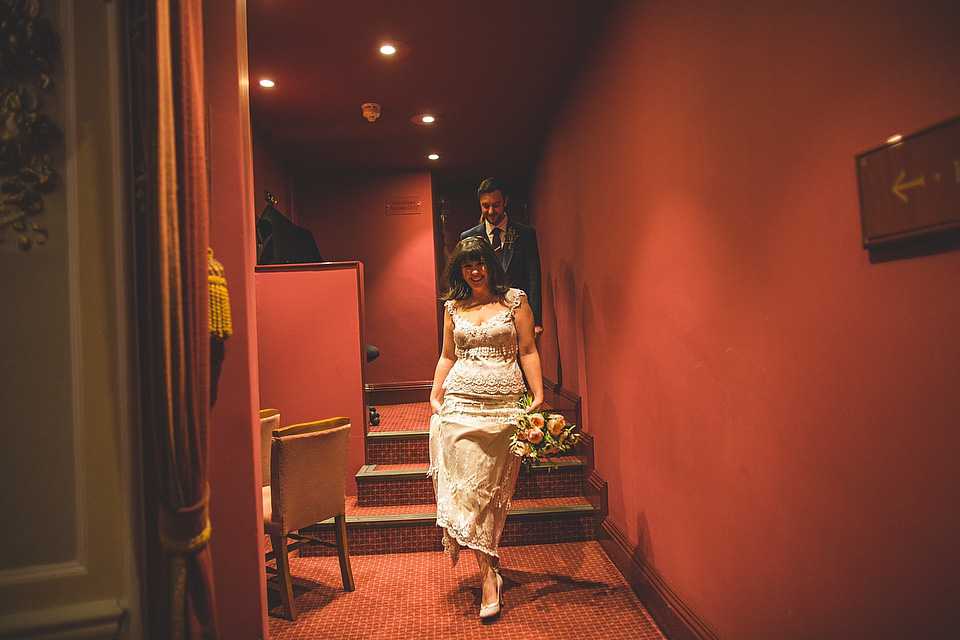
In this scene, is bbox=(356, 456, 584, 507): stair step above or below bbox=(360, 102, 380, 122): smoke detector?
below

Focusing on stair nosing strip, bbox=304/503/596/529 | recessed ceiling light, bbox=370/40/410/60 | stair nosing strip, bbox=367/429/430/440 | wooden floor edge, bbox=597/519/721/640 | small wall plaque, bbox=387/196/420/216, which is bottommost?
wooden floor edge, bbox=597/519/721/640

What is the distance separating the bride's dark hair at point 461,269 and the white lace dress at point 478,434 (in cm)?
10

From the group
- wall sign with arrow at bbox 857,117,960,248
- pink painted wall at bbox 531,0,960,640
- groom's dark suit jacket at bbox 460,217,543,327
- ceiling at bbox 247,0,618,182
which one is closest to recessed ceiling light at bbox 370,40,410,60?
ceiling at bbox 247,0,618,182

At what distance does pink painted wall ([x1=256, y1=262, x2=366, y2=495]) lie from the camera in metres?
4.12

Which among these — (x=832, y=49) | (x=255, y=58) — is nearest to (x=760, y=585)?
(x=832, y=49)

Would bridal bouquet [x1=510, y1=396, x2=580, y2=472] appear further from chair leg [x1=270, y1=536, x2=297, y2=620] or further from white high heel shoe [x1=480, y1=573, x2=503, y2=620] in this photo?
chair leg [x1=270, y1=536, x2=297, y2=620]

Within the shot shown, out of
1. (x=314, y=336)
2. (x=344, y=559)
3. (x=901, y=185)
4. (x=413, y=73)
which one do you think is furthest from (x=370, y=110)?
(x=901, y=185)

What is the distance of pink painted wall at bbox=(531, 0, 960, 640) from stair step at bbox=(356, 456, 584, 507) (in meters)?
0.93

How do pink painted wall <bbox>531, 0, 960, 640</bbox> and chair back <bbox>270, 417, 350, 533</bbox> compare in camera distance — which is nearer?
pink painted wall <bbox>531, 0, 960, 640</bbox>

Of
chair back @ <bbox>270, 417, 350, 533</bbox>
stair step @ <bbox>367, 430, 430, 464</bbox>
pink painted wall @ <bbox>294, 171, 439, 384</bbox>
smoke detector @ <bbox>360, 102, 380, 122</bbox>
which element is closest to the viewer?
chair back @ <bbox>270, 417, 350, 533</bbox>

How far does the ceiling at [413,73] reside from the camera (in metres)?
3.26

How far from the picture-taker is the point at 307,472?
2852mm

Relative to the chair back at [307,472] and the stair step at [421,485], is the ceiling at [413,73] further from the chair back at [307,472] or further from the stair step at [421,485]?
the stair step at [421,485]

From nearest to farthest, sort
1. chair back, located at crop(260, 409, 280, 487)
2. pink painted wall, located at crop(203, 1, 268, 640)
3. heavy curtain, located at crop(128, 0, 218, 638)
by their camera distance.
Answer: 1. heavy curtain, located at crop(128, 0, 218, 638)
2. pink painted wall, located at crop(203, 1, 268, 640)
3. chair back, located at crop(260, 409, 280, 487)
